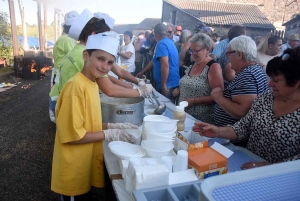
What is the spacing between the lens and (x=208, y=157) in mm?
1313

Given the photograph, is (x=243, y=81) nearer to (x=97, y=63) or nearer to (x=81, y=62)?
(x=97, y=63)

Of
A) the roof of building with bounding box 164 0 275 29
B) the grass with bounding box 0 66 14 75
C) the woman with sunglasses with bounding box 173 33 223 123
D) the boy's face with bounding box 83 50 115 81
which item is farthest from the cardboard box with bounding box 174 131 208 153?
the roof of building with bounding box 164 0 275 29

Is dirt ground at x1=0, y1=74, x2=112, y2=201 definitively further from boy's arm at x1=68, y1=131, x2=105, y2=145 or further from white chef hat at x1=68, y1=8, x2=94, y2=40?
white chef hat at x1=68, y1=8, x2=94, y2=40

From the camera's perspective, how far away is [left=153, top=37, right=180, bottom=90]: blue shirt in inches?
145

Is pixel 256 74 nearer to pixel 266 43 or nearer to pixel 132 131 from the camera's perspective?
pixel 132 131

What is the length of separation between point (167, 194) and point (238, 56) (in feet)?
4.56

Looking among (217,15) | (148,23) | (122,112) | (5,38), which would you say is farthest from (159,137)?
(148,23)

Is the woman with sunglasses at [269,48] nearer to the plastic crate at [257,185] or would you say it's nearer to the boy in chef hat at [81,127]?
the boy in chef hat at [81,127]

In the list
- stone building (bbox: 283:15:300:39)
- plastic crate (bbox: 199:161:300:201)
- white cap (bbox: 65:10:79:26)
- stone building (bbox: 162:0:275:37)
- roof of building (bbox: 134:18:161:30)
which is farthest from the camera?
roof of building (bbox: 134:18:161:30)

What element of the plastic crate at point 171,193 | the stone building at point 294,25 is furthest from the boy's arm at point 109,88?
the stone building at point 294,25

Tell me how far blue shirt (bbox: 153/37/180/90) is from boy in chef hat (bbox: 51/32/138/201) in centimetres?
209

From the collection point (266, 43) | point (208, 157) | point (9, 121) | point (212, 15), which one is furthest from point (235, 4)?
point (208, 157)

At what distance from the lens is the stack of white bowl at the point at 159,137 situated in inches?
54.1

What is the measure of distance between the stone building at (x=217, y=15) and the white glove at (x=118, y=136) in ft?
62.8
